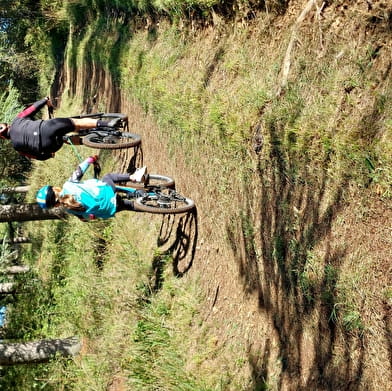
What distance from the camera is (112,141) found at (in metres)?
9.11

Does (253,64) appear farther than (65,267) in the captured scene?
No

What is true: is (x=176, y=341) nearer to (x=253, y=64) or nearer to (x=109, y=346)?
(x=109, y=346)

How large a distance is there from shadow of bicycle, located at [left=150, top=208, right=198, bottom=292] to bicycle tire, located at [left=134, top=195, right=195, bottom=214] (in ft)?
0.61

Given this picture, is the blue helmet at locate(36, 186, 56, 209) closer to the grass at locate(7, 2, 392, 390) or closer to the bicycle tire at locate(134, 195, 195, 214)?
the bicycle tire at locate(134, 195, 195, 214)

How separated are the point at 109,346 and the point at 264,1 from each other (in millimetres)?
6162

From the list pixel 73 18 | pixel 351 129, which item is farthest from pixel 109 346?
pixel 73 18

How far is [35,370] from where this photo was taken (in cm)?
1214

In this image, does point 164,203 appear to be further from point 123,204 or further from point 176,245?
point 176,245

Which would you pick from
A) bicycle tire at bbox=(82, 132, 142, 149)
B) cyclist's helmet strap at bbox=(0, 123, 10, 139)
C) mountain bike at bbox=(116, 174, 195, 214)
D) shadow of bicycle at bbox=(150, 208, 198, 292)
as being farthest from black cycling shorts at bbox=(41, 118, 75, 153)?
shadow of bicycle at bbox=(150, 208, 198, 292)

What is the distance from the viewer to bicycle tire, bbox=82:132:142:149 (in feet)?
29.0

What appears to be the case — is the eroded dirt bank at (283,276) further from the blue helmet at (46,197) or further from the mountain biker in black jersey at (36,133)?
the blue helmet at (46,197)

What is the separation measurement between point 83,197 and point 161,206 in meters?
1.43

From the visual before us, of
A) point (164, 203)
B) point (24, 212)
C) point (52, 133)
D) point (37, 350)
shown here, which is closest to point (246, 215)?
point (164, 203)

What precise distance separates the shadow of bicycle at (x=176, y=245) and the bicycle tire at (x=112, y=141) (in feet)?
5.19
